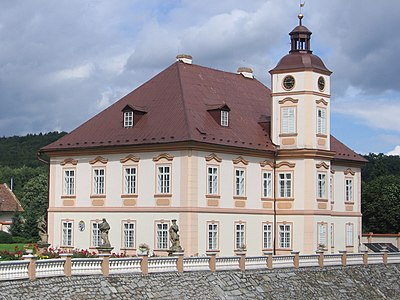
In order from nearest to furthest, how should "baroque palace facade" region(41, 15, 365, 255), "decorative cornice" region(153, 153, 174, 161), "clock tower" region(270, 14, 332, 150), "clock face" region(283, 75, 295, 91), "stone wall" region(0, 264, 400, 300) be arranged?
"stone wall" region(0, 264, 400, 300) → "decorative cornice" region(153, 153, 174, 161) → "baroque palace facade" region(41, 15, 365, 255) → "clock tower" region(270, 14, 332, 150) → "clock face" region(283, 75, 295, 91)

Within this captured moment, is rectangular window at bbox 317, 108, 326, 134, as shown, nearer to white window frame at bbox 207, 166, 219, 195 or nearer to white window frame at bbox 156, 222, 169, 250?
white window frame at bbox 207, 166, 219, 195

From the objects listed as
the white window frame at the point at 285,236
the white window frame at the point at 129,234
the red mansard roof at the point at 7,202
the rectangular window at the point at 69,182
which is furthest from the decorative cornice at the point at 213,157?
the red mansard roof at the point at 7,202

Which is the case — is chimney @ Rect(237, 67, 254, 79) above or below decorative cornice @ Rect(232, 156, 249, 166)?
above

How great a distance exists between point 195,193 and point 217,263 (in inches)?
319

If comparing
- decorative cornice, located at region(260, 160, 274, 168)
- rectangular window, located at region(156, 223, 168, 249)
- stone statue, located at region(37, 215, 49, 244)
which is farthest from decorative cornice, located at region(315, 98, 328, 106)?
stone statue, located at region(37, 215, 49, 244)

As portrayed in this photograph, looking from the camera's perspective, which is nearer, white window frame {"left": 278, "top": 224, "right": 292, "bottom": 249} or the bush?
white window frame {"left": 278, "top": 224, "right": 292, "bottom": 249}

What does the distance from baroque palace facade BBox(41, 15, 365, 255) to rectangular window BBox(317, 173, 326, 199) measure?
6 centimetres

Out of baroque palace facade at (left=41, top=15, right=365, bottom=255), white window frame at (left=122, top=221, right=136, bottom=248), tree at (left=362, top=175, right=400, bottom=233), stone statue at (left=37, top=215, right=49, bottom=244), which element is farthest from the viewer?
tree at (left=362, top=175, right=400, bottom=233)

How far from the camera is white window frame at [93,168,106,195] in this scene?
46125 millimetres

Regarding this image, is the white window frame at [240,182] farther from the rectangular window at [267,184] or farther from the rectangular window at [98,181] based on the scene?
the rectangular window at [98,181]

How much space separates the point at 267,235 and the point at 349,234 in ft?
24.2

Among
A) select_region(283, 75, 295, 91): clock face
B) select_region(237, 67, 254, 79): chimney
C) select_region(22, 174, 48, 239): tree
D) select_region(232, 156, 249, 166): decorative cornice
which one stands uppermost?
select_region(237, 67, 254, 79): chimney

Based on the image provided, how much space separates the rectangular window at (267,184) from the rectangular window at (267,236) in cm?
159

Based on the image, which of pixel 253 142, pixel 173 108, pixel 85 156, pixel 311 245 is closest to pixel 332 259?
pixel 311 245
